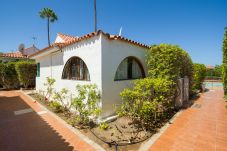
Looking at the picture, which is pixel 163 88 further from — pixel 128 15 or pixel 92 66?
pixel 128 15

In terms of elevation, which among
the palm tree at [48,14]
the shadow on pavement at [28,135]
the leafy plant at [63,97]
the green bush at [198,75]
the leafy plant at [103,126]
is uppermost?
the palm tree at [48,14]

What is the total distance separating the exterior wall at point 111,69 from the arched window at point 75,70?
4.89 feet

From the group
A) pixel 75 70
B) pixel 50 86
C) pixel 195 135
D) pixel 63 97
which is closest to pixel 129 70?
pixel 75 70

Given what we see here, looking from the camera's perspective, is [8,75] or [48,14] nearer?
[8,75]

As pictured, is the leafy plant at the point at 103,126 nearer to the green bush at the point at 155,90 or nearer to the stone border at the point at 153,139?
the green bush at the point at 155,90

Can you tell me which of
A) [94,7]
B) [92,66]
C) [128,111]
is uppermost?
[94,7]

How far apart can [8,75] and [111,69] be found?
20151 mm

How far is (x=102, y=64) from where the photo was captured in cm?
720

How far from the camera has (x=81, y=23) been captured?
58.2 ft

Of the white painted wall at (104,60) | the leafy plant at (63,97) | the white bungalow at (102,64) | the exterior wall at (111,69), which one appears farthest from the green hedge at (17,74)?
the exterior wall at (111,69)

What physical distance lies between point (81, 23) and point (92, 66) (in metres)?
12.2

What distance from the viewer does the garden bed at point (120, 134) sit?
17.6 ft

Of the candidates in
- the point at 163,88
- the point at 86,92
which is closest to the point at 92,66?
the point at 86,92

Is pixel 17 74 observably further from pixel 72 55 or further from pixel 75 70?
pixel 72 55
